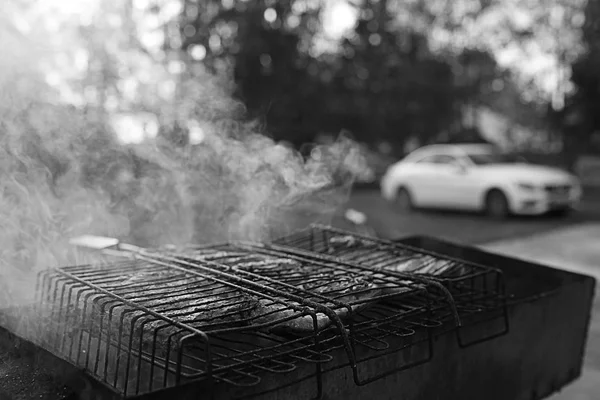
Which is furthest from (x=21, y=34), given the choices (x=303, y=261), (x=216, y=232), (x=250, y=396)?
(x=250, y=396)

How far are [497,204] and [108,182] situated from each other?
10310 mm

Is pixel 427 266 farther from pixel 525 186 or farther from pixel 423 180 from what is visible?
pixel 423 180

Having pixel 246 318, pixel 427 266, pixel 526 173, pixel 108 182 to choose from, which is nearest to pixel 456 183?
pixel 526 173

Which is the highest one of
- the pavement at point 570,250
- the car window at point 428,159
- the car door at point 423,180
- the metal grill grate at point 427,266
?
the metal grill grate at point 427,266

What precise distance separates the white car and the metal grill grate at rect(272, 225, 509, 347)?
9.73 meters

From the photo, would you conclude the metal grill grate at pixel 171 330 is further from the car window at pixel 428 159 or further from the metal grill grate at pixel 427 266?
the car window at pixel 428 159

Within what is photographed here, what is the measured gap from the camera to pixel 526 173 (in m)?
13.2

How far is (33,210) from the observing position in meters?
3.43

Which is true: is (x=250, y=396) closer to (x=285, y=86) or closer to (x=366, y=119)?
(x=285, y=86)

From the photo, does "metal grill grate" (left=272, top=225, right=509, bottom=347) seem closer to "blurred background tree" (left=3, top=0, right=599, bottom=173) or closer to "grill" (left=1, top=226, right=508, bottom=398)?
"grill" (left=1, top=226, right=508, bottom=398)

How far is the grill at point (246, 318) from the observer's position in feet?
6.95

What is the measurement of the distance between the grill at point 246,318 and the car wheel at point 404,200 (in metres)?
Answer: 11.8

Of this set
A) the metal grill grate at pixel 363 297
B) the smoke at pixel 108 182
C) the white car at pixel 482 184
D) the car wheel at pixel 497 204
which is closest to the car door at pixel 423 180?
the white car at pixel 482 184

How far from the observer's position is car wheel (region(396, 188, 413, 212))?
15.1 meters
